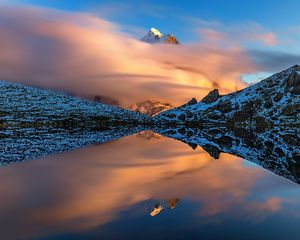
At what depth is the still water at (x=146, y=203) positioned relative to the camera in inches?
679

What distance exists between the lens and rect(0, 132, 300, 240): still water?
17.2m

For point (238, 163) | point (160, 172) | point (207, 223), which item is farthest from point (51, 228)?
point (238, 163)

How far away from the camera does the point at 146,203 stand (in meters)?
22.3

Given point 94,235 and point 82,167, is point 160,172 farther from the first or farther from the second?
point 94,235

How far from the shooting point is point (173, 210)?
2078 cm

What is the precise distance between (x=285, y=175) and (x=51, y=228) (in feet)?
77.6

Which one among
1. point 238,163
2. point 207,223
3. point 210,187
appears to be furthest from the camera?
point 238,163

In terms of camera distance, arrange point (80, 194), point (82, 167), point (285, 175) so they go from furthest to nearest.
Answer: point (82, 167) < point (285, 175) < point (80, 194)

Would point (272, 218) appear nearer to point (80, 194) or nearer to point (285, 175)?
point (80, 194)

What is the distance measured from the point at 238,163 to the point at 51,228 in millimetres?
30065

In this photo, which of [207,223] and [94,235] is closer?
[94,235]

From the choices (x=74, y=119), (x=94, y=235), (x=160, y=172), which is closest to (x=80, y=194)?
(x=94, y=235)

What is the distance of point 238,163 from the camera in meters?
43.7

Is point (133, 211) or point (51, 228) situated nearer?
point (51, 228)
